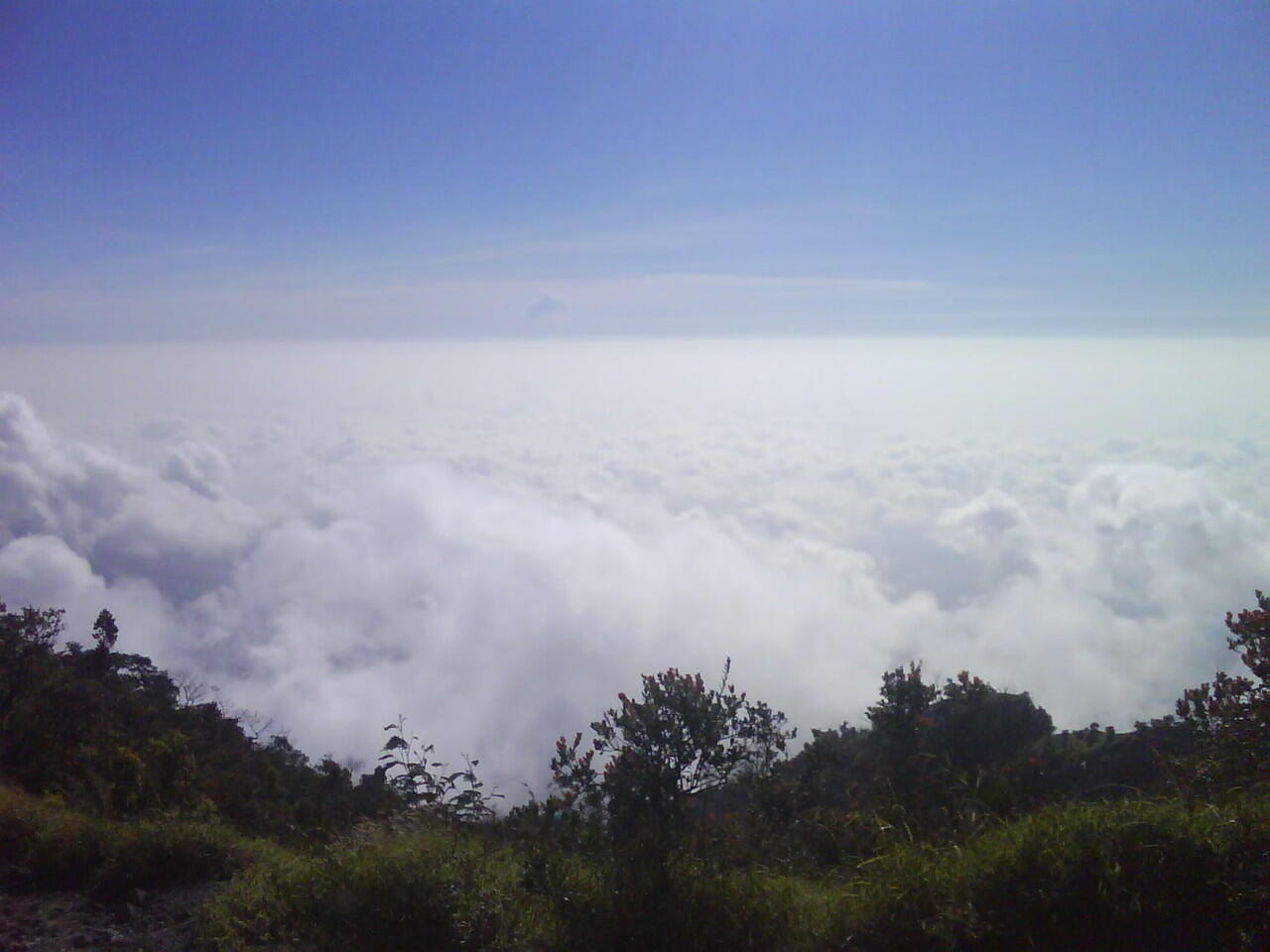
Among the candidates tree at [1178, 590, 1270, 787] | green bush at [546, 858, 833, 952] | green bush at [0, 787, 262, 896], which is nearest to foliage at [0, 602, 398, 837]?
green bush at [0, 787, 262, 896]

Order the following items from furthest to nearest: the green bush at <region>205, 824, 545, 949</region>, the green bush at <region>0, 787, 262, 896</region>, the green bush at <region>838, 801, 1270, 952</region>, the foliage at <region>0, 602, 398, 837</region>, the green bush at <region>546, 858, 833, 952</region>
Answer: the foliage at <region>0, 602, 398, 837</region>, the green bush at <region>0, 787, 262, 896</region>, the green bush at <region>205, 824, 545, 949</region>, the green bush at <region>546, 858, 833, 952</region>, the green bush at <region>838, 801, 1270, 952</region>

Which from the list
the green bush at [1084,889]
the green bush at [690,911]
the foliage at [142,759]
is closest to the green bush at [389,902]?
the green bush at [690,911]

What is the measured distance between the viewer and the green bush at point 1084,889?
370 centimetres

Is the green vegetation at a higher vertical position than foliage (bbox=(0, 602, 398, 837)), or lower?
lower

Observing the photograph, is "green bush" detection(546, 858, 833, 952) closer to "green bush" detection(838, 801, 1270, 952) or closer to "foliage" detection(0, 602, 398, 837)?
"green bush" detection(838, 801, 1270, 952)

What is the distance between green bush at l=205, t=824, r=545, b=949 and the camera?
420cm

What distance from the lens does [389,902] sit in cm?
430

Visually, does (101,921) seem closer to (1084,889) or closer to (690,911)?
(690,911)

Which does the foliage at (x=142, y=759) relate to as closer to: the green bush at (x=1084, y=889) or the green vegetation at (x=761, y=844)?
the green vegetation at (x=761, y=844)

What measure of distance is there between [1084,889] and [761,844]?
153 centimetres

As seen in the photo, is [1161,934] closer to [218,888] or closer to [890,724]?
[890,724]

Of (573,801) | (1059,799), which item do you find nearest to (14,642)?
(573,801)

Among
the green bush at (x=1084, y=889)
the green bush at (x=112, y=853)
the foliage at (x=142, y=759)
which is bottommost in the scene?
the green bush at (x=1084, y=889)

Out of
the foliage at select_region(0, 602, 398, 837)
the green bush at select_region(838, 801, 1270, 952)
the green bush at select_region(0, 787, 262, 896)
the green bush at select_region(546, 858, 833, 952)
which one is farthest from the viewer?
the foliage at select_region(0, 602, 398, 837)
